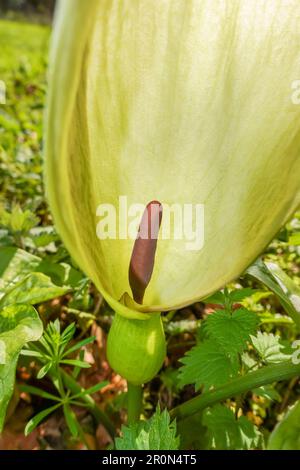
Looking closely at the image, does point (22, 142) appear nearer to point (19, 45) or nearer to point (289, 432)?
point (289, 432)

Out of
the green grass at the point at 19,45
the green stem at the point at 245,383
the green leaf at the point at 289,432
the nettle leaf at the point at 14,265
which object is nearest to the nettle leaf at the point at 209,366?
the green stem at the point at 245,383

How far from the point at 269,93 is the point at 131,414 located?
42 cm

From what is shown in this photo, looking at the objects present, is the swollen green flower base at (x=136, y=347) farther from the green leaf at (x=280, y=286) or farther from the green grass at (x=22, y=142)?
the green grass at (x=22, y=142)

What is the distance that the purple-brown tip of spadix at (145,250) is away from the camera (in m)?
0.59

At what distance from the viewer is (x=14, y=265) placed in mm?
757

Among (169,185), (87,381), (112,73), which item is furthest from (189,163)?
(87,381)

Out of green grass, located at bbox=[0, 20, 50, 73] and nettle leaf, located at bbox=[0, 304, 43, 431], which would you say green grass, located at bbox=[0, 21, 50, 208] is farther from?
green grass, located at bbox=[0, 20, 50, 73]

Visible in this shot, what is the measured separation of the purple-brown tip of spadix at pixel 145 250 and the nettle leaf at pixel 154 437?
0.49 feet

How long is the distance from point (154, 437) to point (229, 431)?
0.45 ft

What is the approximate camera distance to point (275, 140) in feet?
1.78

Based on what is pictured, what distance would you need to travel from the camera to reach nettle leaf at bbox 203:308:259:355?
607mm

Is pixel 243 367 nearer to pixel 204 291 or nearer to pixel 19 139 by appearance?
pixel 204 291

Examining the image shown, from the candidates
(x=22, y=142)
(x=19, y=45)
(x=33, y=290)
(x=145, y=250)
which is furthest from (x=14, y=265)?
(x=19, y=45)

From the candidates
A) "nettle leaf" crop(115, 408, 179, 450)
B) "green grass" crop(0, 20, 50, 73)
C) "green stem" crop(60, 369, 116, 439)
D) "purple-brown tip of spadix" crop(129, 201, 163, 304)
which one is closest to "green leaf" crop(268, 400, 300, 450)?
"nettle leaf" crop(115, 408, 179, 450)
